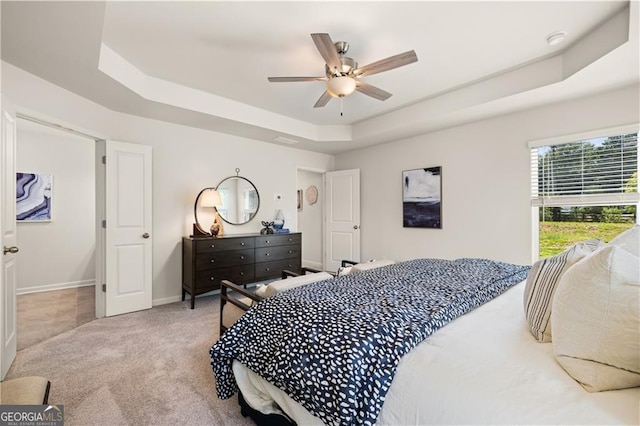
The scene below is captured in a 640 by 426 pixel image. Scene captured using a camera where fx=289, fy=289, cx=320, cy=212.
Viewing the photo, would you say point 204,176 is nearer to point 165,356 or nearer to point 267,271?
point 267,271

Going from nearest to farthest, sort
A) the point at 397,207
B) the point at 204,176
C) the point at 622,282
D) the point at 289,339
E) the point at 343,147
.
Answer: the point at 622,282
the point at 289,339
the point at 204,176
the point at 397,207
the point at 343,147

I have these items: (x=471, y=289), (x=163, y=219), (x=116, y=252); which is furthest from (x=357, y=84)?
(x=116, y=252)

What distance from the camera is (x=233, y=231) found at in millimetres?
4418

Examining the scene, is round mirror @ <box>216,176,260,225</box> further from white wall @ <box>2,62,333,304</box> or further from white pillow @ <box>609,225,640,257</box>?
white pillow @ <box>609,225,640,257</box>

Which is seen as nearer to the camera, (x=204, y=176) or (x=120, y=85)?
(x=120, y=85)

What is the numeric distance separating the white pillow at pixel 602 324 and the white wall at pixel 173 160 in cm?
377

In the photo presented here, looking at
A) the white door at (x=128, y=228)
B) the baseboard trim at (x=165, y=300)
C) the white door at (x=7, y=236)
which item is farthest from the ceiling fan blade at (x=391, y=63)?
the baseboard trim at (x=165, y=300)

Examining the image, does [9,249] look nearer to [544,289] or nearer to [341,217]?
[544,289]

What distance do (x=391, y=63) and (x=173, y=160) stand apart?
306cm

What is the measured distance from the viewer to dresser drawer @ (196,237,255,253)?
360 centimetres

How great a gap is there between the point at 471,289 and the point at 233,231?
11.6 feet

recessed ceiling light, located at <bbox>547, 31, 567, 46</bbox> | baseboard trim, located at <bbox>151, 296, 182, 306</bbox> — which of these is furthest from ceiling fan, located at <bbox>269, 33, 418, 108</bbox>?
baseboard trim, located at <bbox>151, 296, 182, 306</bbox>

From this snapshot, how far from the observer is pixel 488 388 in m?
0.90

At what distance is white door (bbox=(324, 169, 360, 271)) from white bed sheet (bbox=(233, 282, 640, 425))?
395cm
